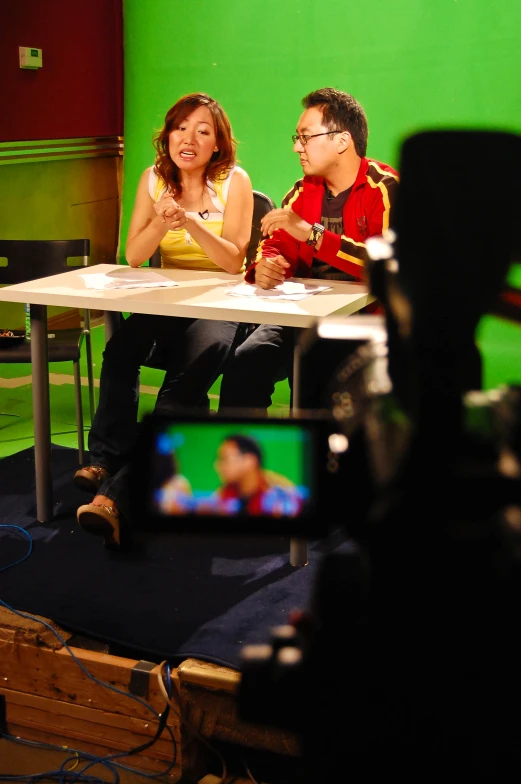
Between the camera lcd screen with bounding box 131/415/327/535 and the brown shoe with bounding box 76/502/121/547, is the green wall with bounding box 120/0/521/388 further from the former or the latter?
the camera lcd screen with bounding box 131/415/327/535

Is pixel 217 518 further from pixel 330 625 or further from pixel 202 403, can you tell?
pixel 202 403

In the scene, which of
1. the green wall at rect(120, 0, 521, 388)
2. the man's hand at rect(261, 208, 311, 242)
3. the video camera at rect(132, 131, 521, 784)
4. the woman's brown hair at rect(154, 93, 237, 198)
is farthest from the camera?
the green wall at rect(120, 0, 521, 388)

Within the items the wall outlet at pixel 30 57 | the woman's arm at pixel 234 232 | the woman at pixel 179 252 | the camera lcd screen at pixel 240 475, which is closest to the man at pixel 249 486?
the camera lcd screen at pixel 240 475

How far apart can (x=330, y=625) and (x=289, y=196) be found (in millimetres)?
2444

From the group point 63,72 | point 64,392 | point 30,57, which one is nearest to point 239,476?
point 64,392

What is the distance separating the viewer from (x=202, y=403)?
2.60 m

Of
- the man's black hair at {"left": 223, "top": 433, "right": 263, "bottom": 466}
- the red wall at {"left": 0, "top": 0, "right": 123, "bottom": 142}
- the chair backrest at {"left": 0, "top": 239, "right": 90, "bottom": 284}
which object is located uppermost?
the red wall at {"left": 0, "top": 0, "right": 123, "bottom": 142}

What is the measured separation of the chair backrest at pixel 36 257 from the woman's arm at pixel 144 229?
0.49 m

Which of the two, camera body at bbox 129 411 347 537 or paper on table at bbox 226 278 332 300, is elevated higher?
camera body at bbox 129 411 347 537

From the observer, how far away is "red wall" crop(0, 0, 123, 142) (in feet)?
13.9

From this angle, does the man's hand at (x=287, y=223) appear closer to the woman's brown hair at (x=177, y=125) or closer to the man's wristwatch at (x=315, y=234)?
the man's wristwatch at (x=315, y=234)

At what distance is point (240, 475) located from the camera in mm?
493

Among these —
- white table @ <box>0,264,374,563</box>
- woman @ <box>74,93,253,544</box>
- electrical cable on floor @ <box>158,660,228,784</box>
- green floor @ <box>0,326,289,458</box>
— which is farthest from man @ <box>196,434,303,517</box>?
green floor @ <box>0,326,289,458</box>

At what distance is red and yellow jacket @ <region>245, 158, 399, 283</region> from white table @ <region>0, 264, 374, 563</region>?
0.09m
